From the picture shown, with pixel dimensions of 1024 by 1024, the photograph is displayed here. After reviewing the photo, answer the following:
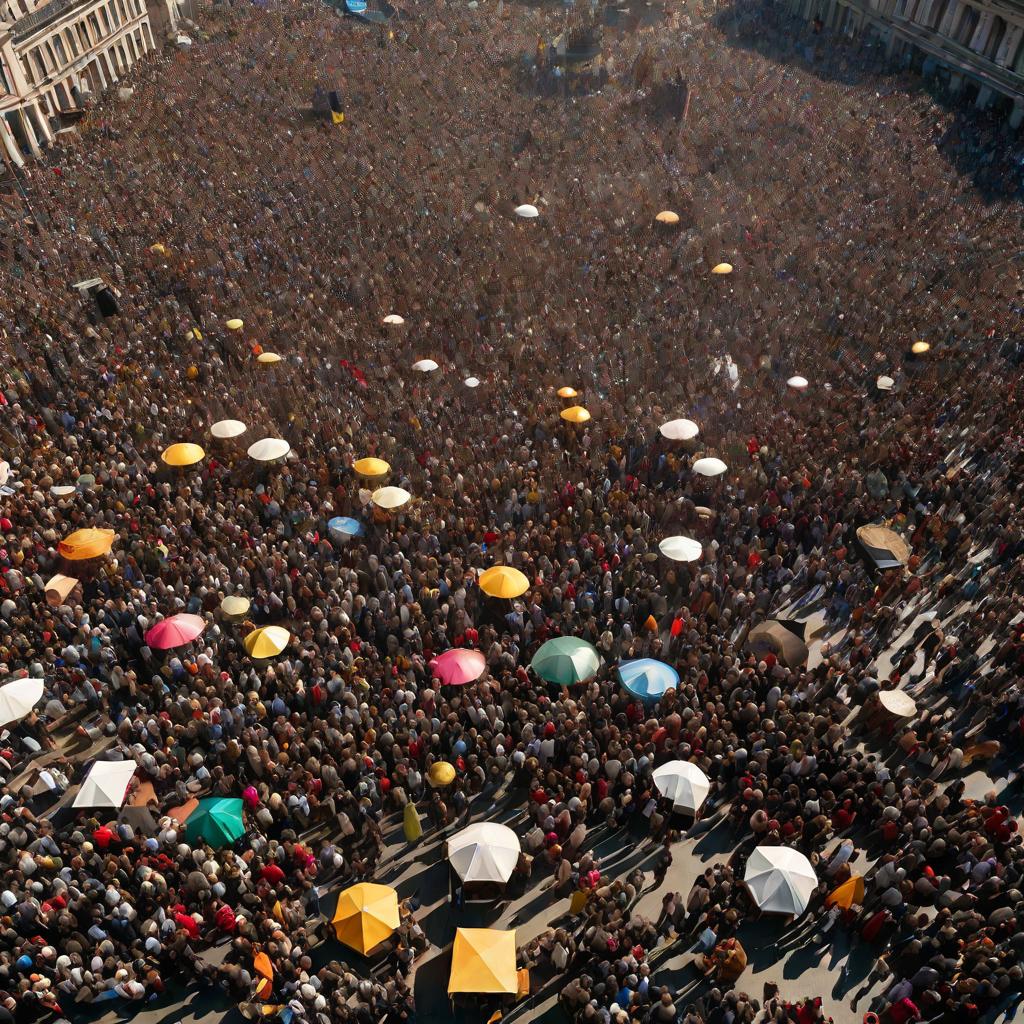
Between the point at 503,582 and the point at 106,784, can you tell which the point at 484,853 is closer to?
the point at 503,582

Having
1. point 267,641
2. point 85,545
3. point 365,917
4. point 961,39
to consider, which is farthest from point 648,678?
point 961,39

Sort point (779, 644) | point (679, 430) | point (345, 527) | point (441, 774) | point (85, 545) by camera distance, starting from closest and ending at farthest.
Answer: point (441, 774)
point (779, 644)
point (85, 545)
point (345, 527)
point (679, 430)

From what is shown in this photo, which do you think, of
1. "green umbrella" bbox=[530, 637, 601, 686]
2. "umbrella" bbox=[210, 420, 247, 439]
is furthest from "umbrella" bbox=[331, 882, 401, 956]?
"umbrella" bbox=[210, 420, 247, 439]

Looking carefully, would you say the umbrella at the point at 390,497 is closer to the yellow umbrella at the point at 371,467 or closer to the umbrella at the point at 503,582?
the yellow umbrella at the point at 371,467

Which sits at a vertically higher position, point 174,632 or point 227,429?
point 227,429

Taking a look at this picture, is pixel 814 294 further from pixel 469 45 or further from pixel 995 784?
pixel 469 45

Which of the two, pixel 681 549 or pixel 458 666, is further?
pixel 681 549

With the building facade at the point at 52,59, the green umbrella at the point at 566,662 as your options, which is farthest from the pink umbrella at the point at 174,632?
the building facade at the point at 52,59
